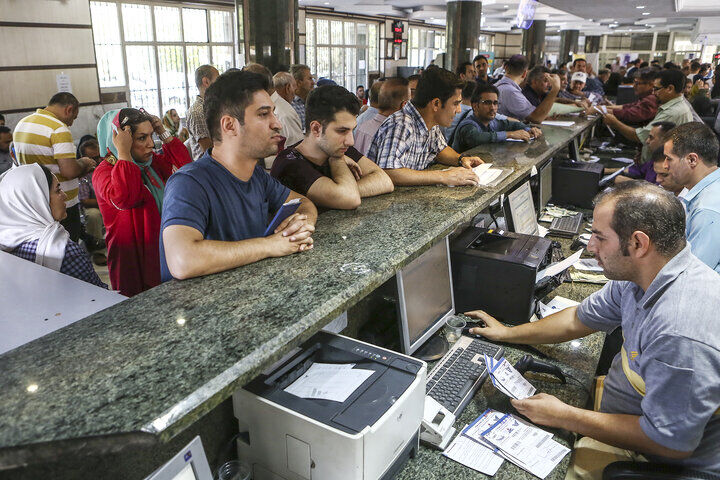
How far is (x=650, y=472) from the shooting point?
4.58 ft

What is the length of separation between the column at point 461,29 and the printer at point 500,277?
10.6 metres

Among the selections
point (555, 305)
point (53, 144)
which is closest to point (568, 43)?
point (53, 144)

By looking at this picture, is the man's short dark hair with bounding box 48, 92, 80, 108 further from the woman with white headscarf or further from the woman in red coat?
the woman with white headscarf

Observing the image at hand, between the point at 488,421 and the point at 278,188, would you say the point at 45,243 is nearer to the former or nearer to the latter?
the point at 278,188

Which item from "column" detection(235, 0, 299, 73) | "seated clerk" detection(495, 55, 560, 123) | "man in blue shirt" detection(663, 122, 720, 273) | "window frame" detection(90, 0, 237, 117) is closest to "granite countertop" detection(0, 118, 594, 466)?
"man in blue shirt" detection(663, 122, 720, 273)

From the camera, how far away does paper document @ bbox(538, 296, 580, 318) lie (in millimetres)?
2281

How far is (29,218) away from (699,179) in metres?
3.29

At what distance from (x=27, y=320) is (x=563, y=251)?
8.76ft

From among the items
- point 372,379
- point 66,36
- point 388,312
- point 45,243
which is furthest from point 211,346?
point 66,36

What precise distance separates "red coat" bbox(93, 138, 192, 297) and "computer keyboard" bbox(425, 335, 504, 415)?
60.3 inches

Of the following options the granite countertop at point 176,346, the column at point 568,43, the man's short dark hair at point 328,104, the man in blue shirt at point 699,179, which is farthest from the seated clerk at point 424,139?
the column at point 568,43

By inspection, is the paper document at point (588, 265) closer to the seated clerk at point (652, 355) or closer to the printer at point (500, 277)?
the printer at point (500, 277)

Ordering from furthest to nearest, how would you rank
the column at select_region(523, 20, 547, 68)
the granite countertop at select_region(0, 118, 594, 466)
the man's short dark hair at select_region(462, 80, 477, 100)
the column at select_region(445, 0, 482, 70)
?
the column at select_region(523, 20, 547, 68), the column at select_region(445, 0, 482, 70), the man's short dark hair at select_region(462, 80, 477, 100), the granite countertop at select_region(0, 118, 594, 466)

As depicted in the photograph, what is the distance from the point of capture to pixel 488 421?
1.60 metres
